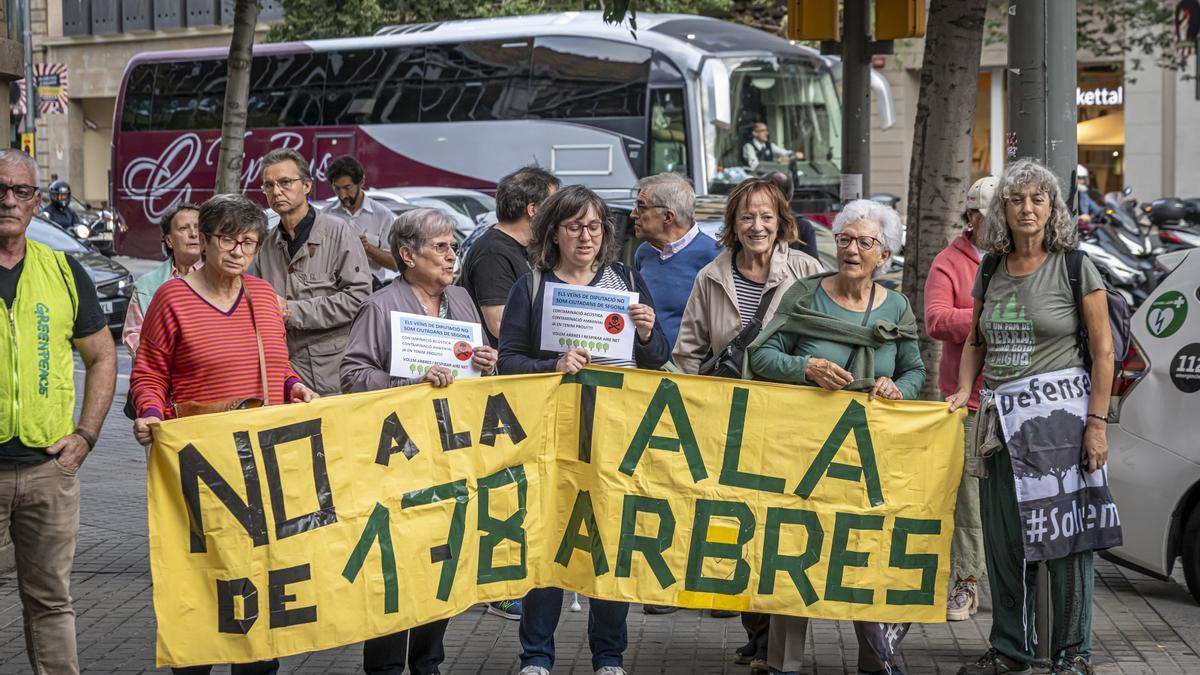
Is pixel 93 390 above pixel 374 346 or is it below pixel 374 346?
below

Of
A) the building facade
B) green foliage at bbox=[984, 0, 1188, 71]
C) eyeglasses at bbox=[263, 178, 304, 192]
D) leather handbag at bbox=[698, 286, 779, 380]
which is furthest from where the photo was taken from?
the building facade

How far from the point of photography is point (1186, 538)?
6.96 meters

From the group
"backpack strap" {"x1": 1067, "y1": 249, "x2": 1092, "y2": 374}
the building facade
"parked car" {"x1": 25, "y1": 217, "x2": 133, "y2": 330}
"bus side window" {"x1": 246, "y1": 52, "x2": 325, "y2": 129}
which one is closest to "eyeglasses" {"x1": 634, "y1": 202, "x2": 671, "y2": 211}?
"backpack strap" {"x1": 1067, "y1": 249, "x2": 1092, "y2": 374}

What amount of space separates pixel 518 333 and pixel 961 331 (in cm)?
188

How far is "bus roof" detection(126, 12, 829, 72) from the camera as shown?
72.2 feet

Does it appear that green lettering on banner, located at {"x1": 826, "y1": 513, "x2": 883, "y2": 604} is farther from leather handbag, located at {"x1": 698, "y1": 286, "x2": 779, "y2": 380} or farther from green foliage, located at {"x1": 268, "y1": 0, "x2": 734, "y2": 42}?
green foliage, located at {"x1": 268, "y1": 0, "x2": 734, "y2": 42}

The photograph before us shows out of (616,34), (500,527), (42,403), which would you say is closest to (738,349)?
(500,527)

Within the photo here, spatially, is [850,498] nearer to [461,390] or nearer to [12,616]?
[461,390]

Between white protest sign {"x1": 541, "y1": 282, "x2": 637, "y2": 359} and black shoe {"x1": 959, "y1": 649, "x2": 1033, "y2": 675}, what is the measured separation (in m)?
1.76

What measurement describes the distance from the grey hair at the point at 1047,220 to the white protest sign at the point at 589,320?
51.5 inches

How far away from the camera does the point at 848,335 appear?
5.46 meters

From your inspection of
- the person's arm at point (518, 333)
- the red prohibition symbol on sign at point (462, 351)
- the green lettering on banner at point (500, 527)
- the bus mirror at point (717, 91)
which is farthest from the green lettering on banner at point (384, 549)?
the bus mirror at point (717, 91)

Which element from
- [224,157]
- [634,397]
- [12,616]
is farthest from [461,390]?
[224,157]

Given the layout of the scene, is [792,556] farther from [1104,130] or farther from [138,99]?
[1104,130]
